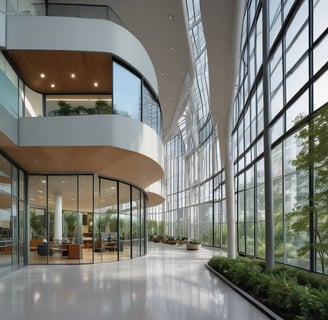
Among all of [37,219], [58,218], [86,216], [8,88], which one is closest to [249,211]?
[86,216]

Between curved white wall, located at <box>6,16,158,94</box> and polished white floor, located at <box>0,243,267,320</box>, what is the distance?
7.19 meters

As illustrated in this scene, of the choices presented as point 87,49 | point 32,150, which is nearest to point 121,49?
point 87,49

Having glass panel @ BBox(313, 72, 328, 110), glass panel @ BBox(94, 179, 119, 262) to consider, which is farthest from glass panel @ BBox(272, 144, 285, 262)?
glass panel @ BBox(94, 179, 119, 262)

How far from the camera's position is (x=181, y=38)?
2039 centimetres

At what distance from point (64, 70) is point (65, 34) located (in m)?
1.91

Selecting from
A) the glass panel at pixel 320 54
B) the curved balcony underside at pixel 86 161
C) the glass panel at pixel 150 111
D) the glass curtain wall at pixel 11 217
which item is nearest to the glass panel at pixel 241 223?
the curved balcony underside at pixel 86 161

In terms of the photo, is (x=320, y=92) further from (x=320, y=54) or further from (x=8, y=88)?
(x=8, y=88)

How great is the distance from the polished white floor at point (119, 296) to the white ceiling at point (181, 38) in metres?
7.91

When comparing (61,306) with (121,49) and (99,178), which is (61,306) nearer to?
(121,49)

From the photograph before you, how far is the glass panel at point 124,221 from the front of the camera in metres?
19.6

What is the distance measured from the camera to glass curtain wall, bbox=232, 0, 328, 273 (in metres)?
8.53

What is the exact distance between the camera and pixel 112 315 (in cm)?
742

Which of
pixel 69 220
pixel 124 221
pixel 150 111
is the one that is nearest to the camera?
pixel 150 111

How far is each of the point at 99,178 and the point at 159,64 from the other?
8.55 meters
